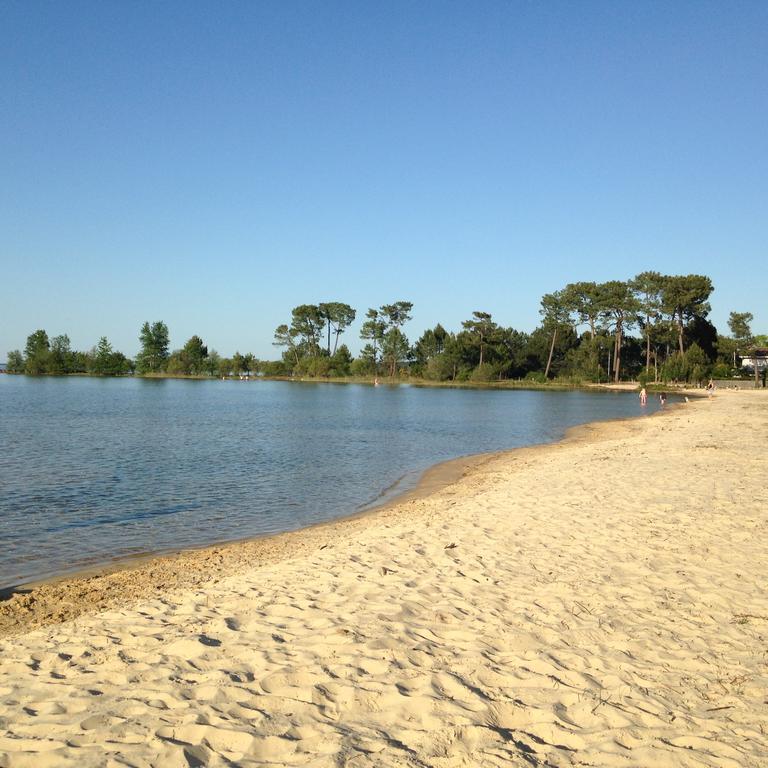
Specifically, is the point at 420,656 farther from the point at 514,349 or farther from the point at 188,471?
the point at 514,349

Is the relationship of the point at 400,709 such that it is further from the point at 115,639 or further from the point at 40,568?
the point at 40,568

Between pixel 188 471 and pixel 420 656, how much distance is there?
1603 cm

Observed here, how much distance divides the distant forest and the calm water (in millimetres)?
63178

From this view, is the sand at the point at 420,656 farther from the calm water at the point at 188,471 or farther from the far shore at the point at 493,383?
the far shore at the point at 493,383

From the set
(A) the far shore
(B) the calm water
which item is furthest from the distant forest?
(B) the calm water

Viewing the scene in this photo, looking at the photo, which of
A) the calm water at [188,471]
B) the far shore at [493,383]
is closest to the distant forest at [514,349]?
the far shore at [493,383]

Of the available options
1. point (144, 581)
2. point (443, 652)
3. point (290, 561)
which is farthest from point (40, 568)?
point (443, 652)

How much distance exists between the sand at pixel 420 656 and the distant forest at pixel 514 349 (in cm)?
9027

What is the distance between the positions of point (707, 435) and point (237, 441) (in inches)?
786

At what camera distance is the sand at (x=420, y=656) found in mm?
3869

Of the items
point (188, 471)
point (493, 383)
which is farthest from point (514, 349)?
point (188, 471)

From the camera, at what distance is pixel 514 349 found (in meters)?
116

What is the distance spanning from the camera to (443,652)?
5.20 meters

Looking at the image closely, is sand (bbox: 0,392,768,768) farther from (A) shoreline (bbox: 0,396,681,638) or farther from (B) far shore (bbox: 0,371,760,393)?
(B) far shore (bbox: 0,371,760,393)
